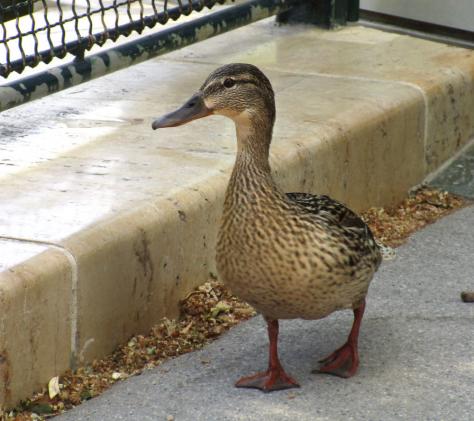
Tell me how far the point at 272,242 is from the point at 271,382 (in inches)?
20.5

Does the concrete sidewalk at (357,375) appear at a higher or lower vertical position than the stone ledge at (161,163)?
lower

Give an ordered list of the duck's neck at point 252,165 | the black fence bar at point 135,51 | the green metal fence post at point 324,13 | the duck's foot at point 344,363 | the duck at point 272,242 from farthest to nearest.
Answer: the green metal fence post at point 324,13 → the black fence bar at point 135,51 → the duck's foot at point 344,363 → the duck's neck at point 252,165 → the duck at point 272,242

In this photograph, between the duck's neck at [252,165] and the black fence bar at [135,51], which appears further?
the black fence bar at [135,51]

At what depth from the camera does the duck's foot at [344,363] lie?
449cm

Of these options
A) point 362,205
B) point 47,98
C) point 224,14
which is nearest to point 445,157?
point 362,205

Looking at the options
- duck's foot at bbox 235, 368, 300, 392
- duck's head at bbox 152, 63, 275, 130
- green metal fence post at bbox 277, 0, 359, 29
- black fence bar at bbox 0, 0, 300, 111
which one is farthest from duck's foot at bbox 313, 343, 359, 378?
green metal fence post at bbox 277, 0, 359, 29

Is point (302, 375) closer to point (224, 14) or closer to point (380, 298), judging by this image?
point (380, 298)

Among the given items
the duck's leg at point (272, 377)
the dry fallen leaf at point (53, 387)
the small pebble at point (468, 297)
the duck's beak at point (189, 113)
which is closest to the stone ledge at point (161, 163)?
the dry fallen leaf at point (53, 387)

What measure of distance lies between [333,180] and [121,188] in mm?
1257

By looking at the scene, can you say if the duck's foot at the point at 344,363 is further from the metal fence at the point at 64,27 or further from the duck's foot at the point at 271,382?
the metal fence at the point at 64,27

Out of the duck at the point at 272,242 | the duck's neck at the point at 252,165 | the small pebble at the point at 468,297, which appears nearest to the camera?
the duck at the point at 272,242

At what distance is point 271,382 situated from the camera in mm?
4398

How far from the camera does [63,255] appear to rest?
4.37 m

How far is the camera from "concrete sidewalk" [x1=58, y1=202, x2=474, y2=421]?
424 centimetres
